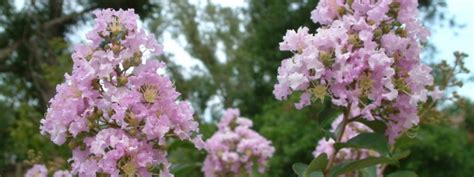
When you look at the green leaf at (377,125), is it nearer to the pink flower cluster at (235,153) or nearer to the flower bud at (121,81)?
the flower bud at (121,81)

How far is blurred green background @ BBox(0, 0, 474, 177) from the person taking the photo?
17.2 ft

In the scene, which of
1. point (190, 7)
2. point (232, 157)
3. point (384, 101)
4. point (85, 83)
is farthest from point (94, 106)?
point (190, 7)

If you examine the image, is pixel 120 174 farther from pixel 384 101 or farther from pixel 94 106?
pixel 384 101

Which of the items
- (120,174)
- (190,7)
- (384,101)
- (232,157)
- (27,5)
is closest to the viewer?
(120,174)

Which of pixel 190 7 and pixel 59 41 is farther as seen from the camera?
pixel 190 7

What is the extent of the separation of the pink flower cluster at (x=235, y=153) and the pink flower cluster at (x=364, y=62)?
1624 mm

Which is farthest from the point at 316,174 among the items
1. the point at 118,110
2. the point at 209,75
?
the point at 209,75

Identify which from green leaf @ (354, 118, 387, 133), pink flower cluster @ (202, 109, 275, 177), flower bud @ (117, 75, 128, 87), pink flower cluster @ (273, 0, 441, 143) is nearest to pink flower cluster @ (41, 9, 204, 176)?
flower bud @ (117, 75, 128, 87)

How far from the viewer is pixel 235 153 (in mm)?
3338

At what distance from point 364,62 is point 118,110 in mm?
516

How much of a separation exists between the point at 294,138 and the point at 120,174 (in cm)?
622

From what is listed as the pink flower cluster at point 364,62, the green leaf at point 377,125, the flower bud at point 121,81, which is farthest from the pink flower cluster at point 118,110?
the green leaf at point 377,125

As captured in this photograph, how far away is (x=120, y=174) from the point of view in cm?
137

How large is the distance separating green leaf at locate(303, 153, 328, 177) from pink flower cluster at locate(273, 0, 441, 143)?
12cm
